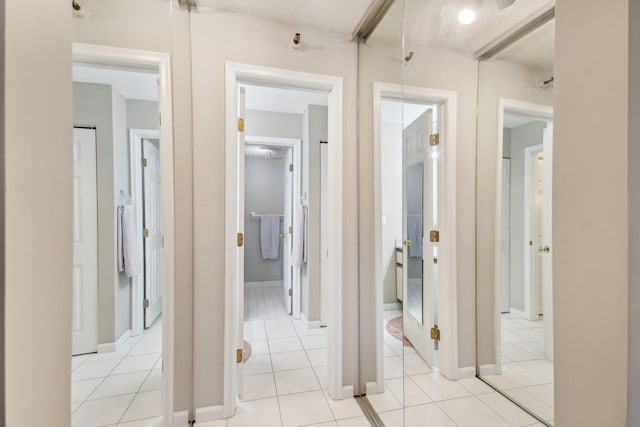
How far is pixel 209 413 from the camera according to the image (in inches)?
62.7

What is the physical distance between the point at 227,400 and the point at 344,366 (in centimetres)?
75


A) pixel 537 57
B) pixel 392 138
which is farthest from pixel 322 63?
pixel 537 57

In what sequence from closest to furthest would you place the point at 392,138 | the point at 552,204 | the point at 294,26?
1. the point at 552,204
2. the point at 294,26
3. the point at 392,138

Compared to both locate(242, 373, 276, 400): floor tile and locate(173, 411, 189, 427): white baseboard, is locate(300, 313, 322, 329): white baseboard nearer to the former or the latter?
locate(242, 373, 276, 400): floor tile

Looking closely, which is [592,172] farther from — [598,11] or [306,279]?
[306,279]

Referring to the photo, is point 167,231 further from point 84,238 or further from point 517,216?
point 517,216

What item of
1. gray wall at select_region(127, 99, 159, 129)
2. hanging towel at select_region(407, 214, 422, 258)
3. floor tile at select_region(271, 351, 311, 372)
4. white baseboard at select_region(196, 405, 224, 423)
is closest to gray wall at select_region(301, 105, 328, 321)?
floor tile at select_region(271, 351, 311, 372)

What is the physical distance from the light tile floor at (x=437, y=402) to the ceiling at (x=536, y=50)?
0.94m

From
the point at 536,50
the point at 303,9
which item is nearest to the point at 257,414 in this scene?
the point at 536,50

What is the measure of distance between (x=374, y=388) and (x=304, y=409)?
1.60 feet

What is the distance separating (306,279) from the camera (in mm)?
3084

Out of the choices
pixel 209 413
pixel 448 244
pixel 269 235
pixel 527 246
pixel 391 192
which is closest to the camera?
pixel 527 246

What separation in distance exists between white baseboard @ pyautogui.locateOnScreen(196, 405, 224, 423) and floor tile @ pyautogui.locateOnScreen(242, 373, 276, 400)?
203mm

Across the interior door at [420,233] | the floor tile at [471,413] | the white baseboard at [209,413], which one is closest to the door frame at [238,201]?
the white baseboard at [209,413]
